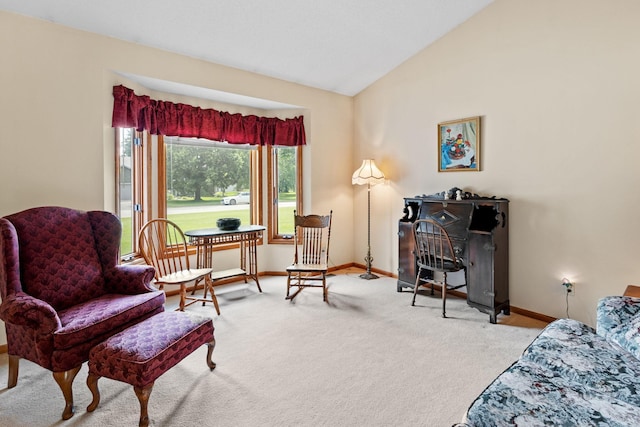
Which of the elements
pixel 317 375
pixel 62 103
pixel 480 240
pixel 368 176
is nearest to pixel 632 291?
pixel 480 240

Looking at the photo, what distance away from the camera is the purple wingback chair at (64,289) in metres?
1.92

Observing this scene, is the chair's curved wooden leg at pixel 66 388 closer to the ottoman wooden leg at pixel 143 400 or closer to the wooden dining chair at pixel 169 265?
the ottoman wooden leg at pixel 143 400

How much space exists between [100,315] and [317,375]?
1.45m

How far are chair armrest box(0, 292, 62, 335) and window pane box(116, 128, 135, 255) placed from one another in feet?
5.28

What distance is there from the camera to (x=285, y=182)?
495 centimetres

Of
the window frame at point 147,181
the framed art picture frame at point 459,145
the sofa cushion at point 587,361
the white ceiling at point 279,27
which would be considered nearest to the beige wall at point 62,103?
the white ceiling at point 279,27

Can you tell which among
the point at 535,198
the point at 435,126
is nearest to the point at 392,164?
the point at 435,126

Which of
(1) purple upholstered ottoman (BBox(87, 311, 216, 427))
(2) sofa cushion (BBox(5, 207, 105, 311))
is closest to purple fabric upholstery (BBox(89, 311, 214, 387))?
(1) purple upholstered ottoman (BBox(87, 311, 216, 427))

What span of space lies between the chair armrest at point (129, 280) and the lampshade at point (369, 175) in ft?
9.27

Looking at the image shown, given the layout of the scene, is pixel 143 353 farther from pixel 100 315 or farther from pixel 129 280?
pixel 129 280

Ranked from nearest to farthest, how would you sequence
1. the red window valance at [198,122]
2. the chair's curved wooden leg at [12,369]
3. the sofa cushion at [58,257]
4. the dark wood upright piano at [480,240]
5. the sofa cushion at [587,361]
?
the sofa cushion at [587,361], the chair's curved wooden leg at [12,369], the sofa cushion at [58,257], the dark wood upright piano at [480,240], the red window valance at [198,122]

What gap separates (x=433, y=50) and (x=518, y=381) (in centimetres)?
384

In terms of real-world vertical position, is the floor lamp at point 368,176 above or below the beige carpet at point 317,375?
above

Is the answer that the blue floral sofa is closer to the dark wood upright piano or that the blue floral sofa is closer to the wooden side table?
the wooden side table
